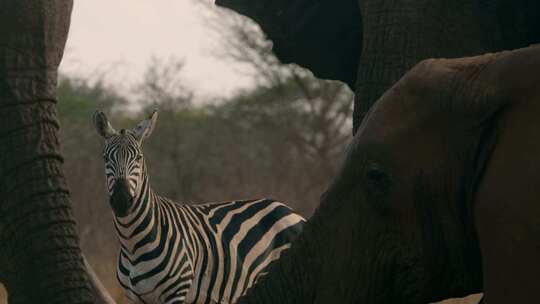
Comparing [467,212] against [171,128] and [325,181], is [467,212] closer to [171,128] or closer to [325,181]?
[325,181]

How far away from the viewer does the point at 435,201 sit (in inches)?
94.7

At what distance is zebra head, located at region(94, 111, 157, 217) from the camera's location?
22.1 ft

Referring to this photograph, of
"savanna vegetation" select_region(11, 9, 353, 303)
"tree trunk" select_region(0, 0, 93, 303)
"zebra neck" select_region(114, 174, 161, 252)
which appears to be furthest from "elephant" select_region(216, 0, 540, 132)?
"savanna vegetation" select_region(11, 9, 353, 303)

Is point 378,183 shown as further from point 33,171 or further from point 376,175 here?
point 33,171

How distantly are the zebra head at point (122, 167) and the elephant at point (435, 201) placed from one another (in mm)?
4159

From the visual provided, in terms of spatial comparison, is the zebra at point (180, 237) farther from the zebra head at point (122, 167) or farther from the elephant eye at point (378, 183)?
the elephant eye at point (378, 183)

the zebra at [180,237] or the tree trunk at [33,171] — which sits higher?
the tree trunk at [33,171]

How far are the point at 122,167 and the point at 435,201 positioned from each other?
175 inches

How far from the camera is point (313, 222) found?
102 inches

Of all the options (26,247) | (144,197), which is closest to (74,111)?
(144,197)

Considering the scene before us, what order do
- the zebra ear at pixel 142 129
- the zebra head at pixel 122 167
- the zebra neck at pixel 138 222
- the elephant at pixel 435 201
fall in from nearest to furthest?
the elephant at pixel 435 201 → the zebra head at pixel 122 167 → the zebra neck at pixel 138 222 → the zebra ear at pixel 142 129

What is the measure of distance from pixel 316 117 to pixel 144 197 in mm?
9455

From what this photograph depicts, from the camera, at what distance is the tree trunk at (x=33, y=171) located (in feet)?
9.95

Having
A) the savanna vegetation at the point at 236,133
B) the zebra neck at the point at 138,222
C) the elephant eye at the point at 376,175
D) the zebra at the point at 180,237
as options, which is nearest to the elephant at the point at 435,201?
the elephant eye at the point at 376,175
